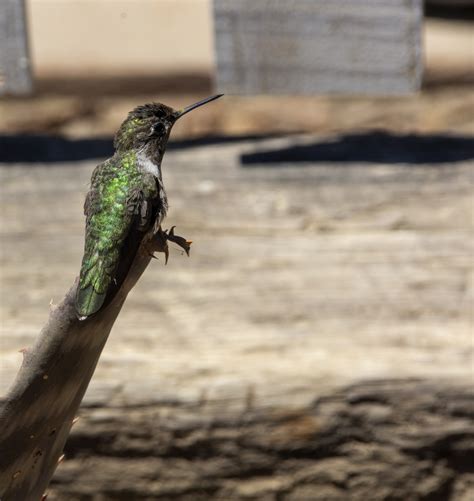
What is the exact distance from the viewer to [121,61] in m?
4.48

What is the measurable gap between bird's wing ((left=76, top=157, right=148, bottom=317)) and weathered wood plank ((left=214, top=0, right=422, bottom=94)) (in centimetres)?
101

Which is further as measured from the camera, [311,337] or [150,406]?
[311,337]

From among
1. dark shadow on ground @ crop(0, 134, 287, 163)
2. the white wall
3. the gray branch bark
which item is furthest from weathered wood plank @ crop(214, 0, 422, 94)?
the gray branch bark

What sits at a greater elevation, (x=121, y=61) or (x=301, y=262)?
(x=121, y=61)

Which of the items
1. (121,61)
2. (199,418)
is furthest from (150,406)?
(121,61)

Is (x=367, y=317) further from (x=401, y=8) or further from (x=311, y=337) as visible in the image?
(x=401, y=8)

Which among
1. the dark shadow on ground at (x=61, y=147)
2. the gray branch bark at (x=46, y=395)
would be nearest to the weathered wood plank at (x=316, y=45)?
the dark shadow on ground at (x=61, y=147)

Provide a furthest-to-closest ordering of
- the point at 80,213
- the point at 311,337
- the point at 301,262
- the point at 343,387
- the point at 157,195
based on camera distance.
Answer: the point at 80,213 → the point at 301,262 → the point at 311,337 → the point at 343,387 → the point at 157,195

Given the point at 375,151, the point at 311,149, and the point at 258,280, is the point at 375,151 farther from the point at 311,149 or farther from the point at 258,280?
the point at 258,280

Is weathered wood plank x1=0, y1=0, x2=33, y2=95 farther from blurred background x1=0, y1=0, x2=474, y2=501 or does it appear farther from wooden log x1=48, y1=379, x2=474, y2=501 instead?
wooden log x1=48, y1=379, x2=474, y2=501

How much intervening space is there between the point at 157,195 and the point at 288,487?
37.6 inches

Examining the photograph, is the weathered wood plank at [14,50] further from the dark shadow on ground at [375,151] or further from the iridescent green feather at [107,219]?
the iridescent green feather at [107,219]

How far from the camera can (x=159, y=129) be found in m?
2.70

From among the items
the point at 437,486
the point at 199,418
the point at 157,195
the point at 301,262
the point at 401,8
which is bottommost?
the point at 437,486
